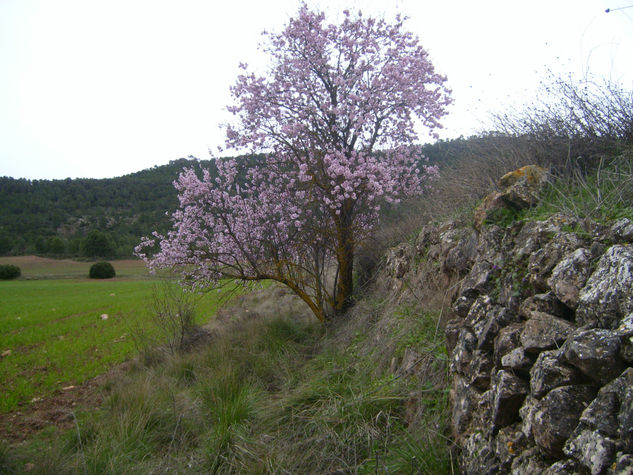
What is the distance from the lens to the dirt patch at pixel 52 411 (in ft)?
18.8

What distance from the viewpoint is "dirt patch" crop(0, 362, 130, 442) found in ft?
18.8

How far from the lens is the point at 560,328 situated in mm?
2262

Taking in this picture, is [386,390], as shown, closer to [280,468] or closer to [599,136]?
[280,468]

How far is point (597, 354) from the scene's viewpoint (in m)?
1.88

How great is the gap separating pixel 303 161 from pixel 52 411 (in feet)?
19.1

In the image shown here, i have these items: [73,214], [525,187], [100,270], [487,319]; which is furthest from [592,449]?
[73,214]

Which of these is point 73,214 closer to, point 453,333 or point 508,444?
point 453,333

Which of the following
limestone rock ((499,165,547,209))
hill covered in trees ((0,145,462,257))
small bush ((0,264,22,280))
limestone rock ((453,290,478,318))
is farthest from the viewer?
hill covered in trees ((0,145,462,257))

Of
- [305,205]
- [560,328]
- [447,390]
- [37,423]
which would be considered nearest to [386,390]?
[447,390]

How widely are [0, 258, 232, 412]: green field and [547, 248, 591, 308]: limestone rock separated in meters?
6.82

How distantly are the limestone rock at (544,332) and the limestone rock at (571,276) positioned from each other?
141 mm

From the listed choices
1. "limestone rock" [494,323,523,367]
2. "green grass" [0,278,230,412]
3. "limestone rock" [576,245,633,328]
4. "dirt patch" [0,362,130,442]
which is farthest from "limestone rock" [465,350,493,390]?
"green grass" [0,278,230,412]

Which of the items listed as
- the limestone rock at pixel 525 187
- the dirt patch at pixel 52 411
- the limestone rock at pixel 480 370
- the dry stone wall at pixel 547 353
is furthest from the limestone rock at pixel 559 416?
the dirt patch at pixel 52 411

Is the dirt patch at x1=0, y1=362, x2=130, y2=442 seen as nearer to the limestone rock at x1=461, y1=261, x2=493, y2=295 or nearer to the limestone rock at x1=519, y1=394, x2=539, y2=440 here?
the limestone rock at x1=461, y1=261, x2=493, y2=295
